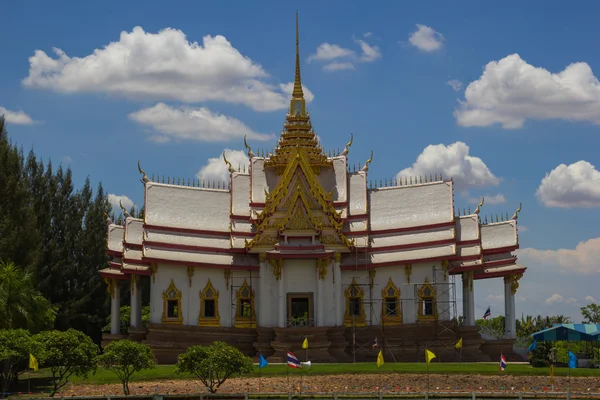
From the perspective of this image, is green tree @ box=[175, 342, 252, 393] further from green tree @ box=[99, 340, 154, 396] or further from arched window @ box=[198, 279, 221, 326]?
arched window @ box=[198, 279, 221, 326]

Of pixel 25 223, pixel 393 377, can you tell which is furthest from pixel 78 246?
pixel 393 377

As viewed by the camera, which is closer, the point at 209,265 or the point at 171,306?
the point at 209,265

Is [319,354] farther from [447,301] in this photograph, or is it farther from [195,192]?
[195,192]

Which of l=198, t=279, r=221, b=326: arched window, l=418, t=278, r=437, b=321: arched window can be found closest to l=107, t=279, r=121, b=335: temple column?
l=198, t=279, r=221, b=326: arched window

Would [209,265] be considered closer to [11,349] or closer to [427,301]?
[427,301]

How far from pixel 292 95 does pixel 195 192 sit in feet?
26.5

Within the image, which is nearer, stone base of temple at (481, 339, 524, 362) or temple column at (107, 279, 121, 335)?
stone base of temple at (481, 339, 524, 362)

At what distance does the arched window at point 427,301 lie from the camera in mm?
45750

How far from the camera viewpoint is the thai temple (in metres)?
45.0

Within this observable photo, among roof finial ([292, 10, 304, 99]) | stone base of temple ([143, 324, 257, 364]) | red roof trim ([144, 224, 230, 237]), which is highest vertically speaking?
roof finial ([292, 10, 304, 99])

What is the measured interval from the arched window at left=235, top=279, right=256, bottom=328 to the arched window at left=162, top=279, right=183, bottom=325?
2767mm

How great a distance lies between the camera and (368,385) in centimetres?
3681

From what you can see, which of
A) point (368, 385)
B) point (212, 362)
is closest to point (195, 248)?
point (368, 385)

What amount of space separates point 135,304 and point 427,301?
14.3 meters
